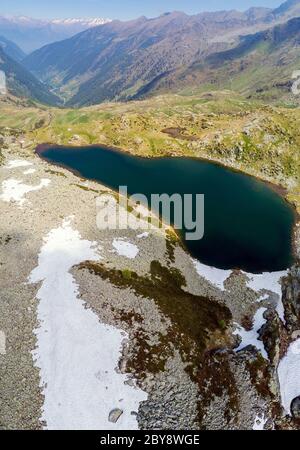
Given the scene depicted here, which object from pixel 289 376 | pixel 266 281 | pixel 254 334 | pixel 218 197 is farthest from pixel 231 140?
pixel 289 376

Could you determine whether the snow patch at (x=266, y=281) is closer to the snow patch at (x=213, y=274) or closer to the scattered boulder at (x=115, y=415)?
the snow patch at (x=213, y=274)

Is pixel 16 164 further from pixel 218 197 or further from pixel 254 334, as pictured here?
pixel 254 334

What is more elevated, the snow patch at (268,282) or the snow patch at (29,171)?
the snow patch at (29,171)

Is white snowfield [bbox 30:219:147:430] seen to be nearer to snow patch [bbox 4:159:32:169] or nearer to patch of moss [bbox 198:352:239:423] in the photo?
patch of moss [bbox 198:352:239:423]

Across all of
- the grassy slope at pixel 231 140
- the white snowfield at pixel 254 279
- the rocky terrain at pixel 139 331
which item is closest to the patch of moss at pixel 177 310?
the rocky terrain at pixel 139 331

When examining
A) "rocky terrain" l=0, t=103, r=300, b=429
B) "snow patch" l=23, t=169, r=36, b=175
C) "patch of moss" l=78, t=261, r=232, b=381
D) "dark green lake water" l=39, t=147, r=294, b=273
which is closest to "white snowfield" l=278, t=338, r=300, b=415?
"rocky terrain" l=0, t=103, r=300, b=429
